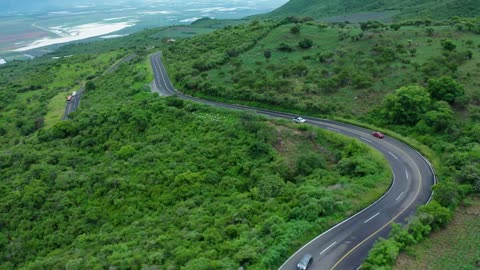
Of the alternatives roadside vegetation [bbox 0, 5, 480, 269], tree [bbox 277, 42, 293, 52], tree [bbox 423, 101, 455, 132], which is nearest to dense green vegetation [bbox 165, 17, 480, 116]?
tree [bbox 277, 42, 293, 52]

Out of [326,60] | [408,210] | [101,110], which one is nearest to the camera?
[408,210]

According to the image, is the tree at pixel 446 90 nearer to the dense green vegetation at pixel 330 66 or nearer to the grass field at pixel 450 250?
the dense green vegetation at pixel 330 66

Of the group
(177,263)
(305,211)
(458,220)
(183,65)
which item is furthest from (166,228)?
(183,65)

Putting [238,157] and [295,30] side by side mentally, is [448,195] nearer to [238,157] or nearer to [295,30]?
[238,157]

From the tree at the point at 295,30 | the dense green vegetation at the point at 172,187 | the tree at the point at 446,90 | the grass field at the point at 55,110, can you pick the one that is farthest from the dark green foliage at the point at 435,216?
the grass field at the point at 55,110

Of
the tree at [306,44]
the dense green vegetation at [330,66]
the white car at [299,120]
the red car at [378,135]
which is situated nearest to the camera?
the red car at [378,135]

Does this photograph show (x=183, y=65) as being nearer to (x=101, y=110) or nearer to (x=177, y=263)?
Answer: (x=101, y=110)
